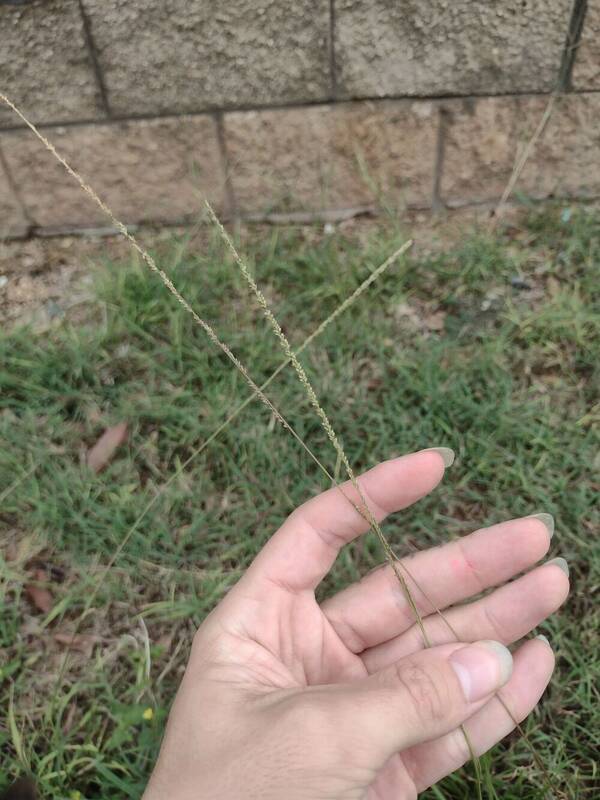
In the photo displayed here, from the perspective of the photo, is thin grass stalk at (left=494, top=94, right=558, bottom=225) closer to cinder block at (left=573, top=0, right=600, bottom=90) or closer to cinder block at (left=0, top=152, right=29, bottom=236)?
cinder block at (left=573, top=0, right=600, bottom=90)

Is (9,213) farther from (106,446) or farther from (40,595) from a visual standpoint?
(40,595)

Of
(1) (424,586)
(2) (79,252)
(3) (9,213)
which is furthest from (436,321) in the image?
(3) (9,213)

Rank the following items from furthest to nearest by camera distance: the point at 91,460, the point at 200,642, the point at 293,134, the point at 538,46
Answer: the point at 293,134, the point at 538,46, the point at 91,460, the point at 200,642

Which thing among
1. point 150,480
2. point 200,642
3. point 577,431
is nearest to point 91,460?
point 150,480

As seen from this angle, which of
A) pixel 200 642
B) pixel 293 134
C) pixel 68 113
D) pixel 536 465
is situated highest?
pixel 68 113

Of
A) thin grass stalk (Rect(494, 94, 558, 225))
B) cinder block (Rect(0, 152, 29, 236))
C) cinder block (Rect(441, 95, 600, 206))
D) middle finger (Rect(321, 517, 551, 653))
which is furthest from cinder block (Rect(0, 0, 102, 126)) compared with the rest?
middle finger (Rect(321, 517, 551, 653))

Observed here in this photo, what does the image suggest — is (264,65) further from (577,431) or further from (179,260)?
(577,431)
